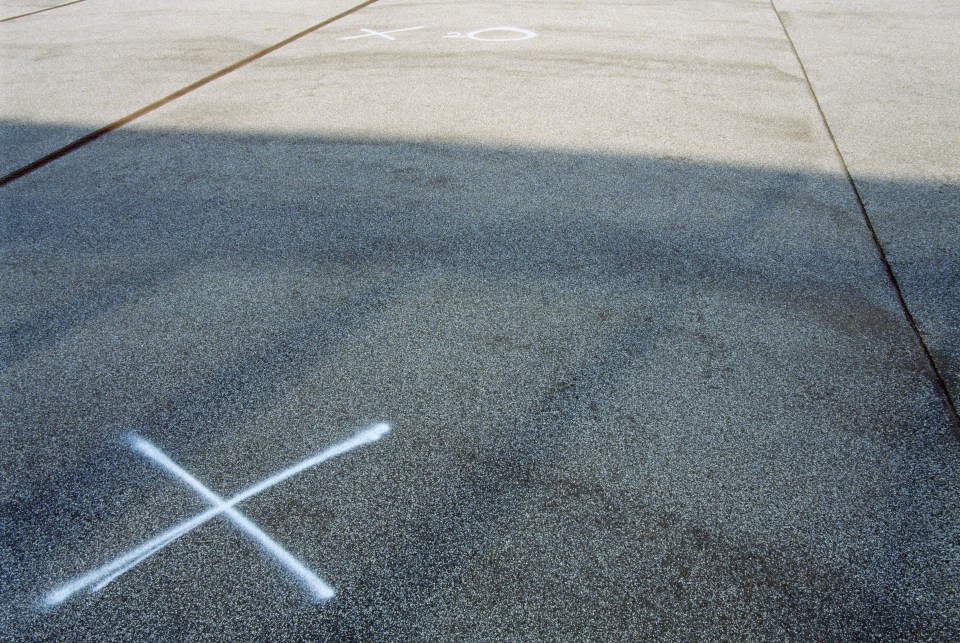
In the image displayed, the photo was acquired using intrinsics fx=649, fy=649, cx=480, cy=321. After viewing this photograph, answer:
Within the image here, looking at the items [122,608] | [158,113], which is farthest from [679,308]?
[158,113]

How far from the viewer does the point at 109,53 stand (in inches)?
304

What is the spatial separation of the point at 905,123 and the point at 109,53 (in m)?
8.36

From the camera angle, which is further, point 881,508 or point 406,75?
point 406,75

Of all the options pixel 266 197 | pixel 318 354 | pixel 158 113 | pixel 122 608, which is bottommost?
pixel 122 608

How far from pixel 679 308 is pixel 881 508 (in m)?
1.26

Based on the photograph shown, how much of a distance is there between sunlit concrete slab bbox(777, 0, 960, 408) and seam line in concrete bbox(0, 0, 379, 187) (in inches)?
228

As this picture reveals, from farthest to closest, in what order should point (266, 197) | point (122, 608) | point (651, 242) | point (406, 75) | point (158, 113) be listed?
point (406, 75) < point (158, 113) < point (266, 197) < point (651, 242) < point (122, 608)

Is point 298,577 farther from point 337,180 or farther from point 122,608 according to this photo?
point 337,180

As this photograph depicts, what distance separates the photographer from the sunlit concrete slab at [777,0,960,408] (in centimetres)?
331

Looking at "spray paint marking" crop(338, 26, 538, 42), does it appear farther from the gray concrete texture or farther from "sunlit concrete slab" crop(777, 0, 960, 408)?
"sunlit concrete slab" crop(777, 0, 960, 408)

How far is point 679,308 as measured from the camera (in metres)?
3.17

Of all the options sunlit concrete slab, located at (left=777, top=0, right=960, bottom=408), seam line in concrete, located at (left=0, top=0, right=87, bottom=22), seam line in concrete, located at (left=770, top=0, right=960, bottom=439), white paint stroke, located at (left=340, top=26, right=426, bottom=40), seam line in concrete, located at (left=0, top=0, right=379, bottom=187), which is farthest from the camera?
seam line in concrete, located at (left=0, top=0, right=87, bottom=22)

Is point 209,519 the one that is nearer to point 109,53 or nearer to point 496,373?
point 496,373

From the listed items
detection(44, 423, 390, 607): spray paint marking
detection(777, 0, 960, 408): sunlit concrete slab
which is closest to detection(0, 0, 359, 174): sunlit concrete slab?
detection(44, 423, 390, 607): spray paint marking
